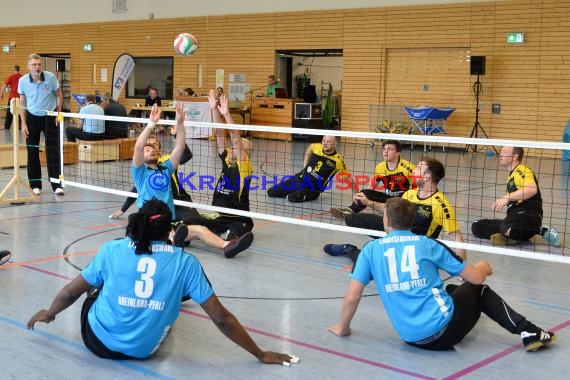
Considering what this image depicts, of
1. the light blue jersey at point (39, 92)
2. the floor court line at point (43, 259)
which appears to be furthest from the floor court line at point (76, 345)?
the light blue jersey at point (39, 92)

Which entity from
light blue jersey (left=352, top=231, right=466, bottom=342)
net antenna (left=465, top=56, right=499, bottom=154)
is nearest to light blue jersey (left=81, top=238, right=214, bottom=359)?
light blue jersey (left=352, top=231, right=466, bottom=342)

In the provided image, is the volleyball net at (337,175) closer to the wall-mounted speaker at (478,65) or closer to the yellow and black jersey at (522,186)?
the yellow and black jersey at (522,186)

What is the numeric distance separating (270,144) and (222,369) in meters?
18.2

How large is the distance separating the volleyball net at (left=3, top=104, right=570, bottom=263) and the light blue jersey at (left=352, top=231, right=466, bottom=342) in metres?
1.97

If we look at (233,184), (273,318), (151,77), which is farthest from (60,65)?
(273,318)

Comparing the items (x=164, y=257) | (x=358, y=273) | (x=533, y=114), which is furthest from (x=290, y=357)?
(x=533, y=114)

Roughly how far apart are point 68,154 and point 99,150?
0.80 m

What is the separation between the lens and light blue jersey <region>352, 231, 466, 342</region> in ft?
14.6

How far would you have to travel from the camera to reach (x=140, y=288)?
4.05 meters

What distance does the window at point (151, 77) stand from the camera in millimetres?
28281

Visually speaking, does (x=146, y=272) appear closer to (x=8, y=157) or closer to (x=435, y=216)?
(x=435, y=216)

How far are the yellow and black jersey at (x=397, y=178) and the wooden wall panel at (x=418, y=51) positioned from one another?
12.6m

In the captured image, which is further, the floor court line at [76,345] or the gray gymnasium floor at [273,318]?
the gray gymnasium floor at [273,318]

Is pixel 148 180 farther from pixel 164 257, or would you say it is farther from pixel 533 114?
pixel 533 114
